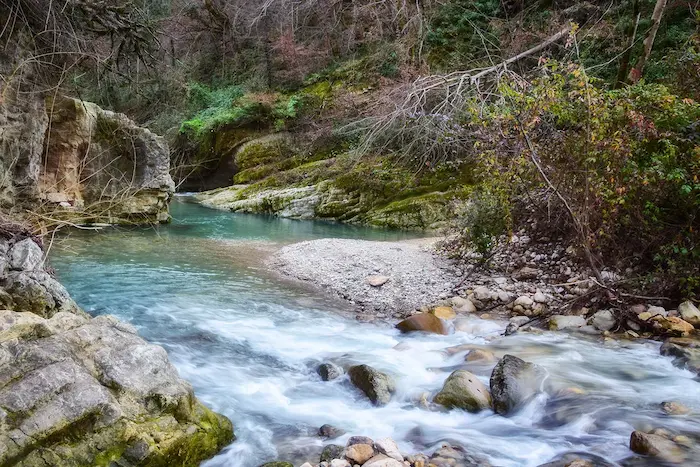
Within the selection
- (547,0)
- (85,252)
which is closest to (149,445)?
(85,252)

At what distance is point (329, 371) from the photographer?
4.69m

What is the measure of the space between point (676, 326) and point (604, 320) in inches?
28.4

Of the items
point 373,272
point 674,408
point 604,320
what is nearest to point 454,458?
point 674,408

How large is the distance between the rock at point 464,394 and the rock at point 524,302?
2.56m

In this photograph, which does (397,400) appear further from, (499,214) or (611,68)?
(611,68)

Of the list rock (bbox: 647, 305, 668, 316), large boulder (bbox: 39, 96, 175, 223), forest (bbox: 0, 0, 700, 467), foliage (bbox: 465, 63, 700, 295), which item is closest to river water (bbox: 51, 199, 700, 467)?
forest (bbox: 0, 0, 700, 467)

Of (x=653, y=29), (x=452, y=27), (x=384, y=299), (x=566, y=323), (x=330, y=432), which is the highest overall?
(x=452, y=27)

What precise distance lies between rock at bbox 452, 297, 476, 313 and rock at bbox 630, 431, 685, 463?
344 centimetres

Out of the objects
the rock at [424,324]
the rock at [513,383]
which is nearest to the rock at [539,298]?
the rock at [424,324]

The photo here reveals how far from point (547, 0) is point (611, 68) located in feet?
15.1

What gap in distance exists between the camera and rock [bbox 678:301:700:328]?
16.9ft

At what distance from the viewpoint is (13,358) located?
305 cm

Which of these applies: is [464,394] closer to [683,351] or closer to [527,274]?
[683,351]

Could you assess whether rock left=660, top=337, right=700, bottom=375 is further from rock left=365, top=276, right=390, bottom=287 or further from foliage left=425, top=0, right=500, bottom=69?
foliage left=425, top=0, right=500, bottom=69
